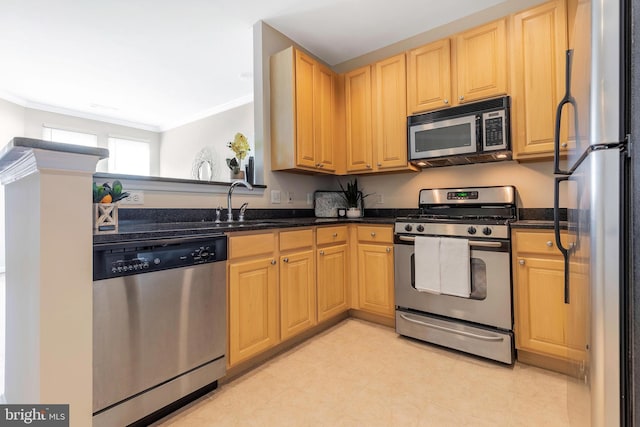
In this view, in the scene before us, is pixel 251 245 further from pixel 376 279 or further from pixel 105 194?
pixel 376 279

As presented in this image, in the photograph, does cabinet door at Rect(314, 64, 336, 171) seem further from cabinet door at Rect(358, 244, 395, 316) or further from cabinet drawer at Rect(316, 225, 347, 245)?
cabinet door at Rect(358, 244, 395, 316)

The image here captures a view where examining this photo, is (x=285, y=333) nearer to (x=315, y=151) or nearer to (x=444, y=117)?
(x=315, y=151)

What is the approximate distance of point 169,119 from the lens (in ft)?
19.1

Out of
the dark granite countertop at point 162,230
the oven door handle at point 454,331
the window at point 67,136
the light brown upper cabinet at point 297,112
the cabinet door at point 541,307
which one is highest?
the window at point 67,136

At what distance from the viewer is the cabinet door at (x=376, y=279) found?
2.55 meters

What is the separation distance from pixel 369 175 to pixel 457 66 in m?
1.28

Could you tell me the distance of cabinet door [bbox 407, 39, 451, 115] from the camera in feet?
8.21

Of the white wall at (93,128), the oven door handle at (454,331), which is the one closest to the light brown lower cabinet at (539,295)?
the oven door handle at (454,331)

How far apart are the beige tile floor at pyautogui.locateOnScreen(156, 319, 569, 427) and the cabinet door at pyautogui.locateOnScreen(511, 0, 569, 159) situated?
61.9 inches

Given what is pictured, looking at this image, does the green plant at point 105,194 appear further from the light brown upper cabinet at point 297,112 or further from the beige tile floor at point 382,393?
the light brown upper cabinet at point 297,112

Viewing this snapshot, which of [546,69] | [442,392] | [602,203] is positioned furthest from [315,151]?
[602,203]

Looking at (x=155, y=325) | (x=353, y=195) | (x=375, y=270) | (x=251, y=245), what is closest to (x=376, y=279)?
(x=375, y=270)

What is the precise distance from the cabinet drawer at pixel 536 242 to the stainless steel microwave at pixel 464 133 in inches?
27.1

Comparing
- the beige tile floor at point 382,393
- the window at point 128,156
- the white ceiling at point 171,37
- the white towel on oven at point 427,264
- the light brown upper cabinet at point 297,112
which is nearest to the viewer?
the beige tile floor at point 382,393
